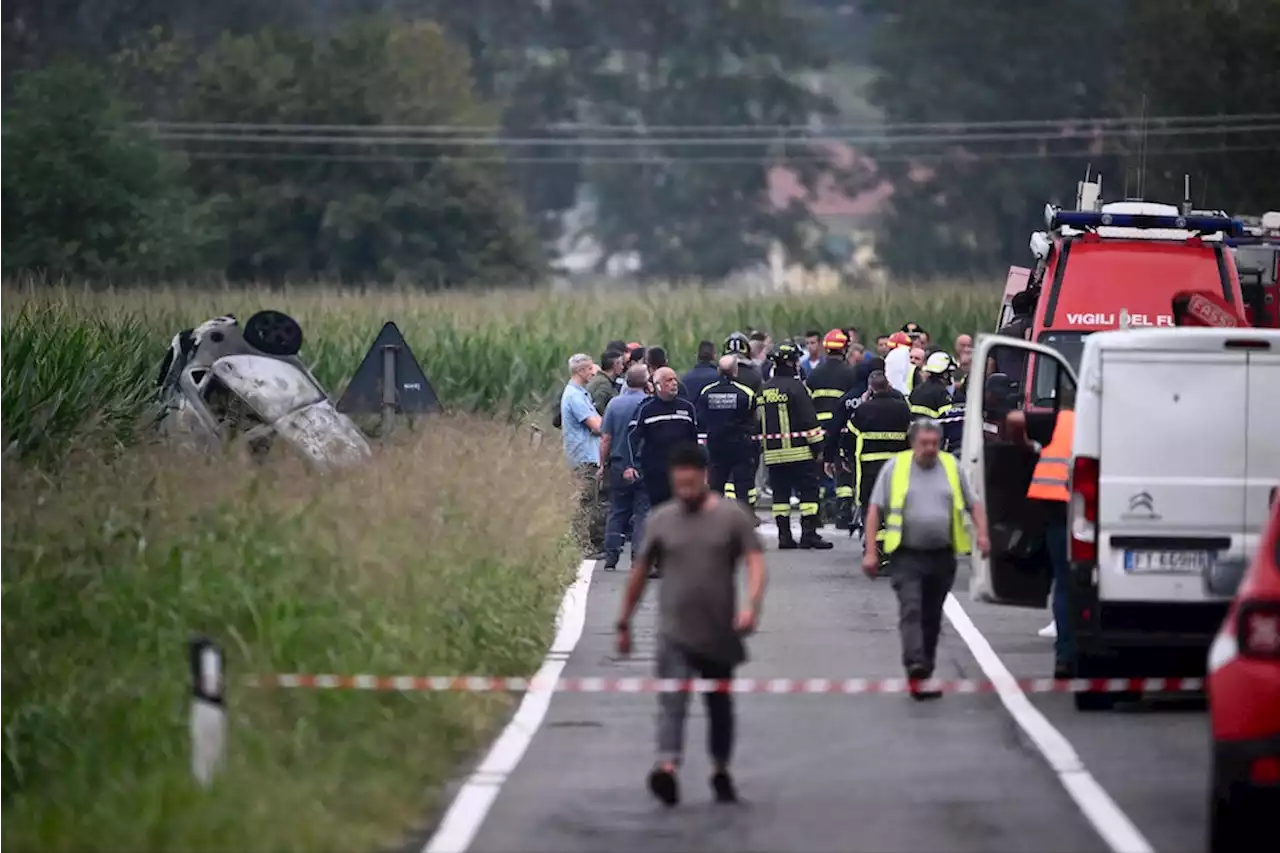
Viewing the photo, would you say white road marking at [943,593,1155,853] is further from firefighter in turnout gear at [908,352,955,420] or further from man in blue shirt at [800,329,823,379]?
man in blue shirt at [800,329,823,379]

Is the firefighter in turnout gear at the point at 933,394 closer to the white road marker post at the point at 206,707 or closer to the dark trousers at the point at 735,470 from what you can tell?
the dark trousers at the point at 735,470

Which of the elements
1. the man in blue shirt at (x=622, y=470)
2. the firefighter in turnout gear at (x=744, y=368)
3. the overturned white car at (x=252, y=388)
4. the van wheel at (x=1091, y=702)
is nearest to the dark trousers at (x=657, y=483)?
the man in blue shirt at (x=622, y=470)

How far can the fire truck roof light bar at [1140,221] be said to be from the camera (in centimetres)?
2136

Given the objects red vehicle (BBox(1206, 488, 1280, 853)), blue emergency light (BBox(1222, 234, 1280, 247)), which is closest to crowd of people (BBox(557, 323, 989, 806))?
red vehicle (BBox(1206, 488, 1280, 853))

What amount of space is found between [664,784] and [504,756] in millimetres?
1609

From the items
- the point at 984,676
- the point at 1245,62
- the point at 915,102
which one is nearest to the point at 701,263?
the point at 915,102

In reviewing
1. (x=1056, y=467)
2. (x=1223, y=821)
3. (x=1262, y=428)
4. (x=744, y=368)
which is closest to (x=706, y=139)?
(x=744, y=368)

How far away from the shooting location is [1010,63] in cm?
9112

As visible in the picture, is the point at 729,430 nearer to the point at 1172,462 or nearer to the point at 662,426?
the point at 662,426

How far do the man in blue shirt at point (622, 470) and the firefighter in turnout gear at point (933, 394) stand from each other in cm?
232

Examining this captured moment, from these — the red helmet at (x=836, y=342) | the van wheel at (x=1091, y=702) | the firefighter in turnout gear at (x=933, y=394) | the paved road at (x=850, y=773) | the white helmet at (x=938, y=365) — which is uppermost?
the red helmet at (x=836, y=342)

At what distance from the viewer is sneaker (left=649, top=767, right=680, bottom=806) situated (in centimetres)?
1113

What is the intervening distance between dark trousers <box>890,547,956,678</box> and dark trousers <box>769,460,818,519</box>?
9000 millimetres

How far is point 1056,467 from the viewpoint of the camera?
14.9 metres
